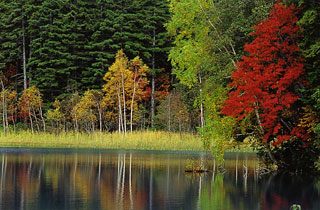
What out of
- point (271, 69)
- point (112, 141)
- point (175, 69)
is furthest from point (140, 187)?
point (112, 141)

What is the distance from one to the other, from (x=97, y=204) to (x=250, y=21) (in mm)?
12707

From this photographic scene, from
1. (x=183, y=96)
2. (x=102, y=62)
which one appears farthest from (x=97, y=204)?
(x=102, y=62)

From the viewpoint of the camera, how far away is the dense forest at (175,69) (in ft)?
72.2

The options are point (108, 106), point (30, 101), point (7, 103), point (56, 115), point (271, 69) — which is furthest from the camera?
point (108, 106)

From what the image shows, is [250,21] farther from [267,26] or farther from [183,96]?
[183,96]

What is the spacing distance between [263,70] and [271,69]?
39.7 inches

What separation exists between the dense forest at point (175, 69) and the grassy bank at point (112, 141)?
7.74ft

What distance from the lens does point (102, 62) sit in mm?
51812

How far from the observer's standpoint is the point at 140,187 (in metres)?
19.5

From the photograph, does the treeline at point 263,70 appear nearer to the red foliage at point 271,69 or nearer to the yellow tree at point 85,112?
the red foliage at point 271,69

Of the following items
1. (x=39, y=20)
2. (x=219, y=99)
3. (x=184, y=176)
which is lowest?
(x=184, y=176)

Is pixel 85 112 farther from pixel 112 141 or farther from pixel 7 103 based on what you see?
pixel 7 103

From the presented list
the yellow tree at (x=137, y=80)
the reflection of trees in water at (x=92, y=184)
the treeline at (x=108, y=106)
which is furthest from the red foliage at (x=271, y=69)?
the yellow tree at (x=137, y=80)

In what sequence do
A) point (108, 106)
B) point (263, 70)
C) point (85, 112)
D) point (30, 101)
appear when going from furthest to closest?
point (108, 106)
point (30, 101)
point (85, 112)
point (263, 70)
